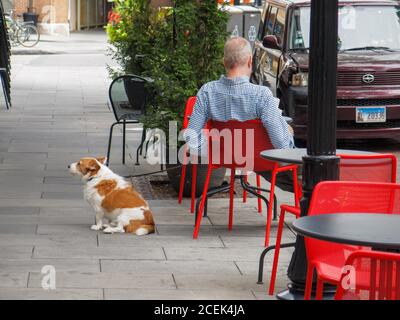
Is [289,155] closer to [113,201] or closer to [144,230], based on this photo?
[144,230]

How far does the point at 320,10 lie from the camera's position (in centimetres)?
650

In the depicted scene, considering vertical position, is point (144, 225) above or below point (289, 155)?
below

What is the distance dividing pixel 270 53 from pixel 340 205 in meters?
10.1

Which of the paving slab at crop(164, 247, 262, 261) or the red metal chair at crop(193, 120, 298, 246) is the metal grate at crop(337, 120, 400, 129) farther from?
the paving slab at crop(164, 247, 262, 261)

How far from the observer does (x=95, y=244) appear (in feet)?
27.9

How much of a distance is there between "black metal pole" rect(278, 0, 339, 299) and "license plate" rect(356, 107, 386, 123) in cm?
779

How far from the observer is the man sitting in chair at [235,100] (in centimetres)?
884

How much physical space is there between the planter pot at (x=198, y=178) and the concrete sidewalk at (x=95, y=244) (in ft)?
0.65

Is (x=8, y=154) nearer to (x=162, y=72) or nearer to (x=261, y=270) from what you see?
(x=162, y=72)

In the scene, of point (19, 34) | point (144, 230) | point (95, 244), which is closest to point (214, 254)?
point (144, 230)

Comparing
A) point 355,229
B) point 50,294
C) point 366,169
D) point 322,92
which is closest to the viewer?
point 355,229

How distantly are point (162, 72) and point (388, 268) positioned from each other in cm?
670

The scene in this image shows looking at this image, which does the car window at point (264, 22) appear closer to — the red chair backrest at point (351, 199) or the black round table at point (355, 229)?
the red chair backrest at point (351, 199)
